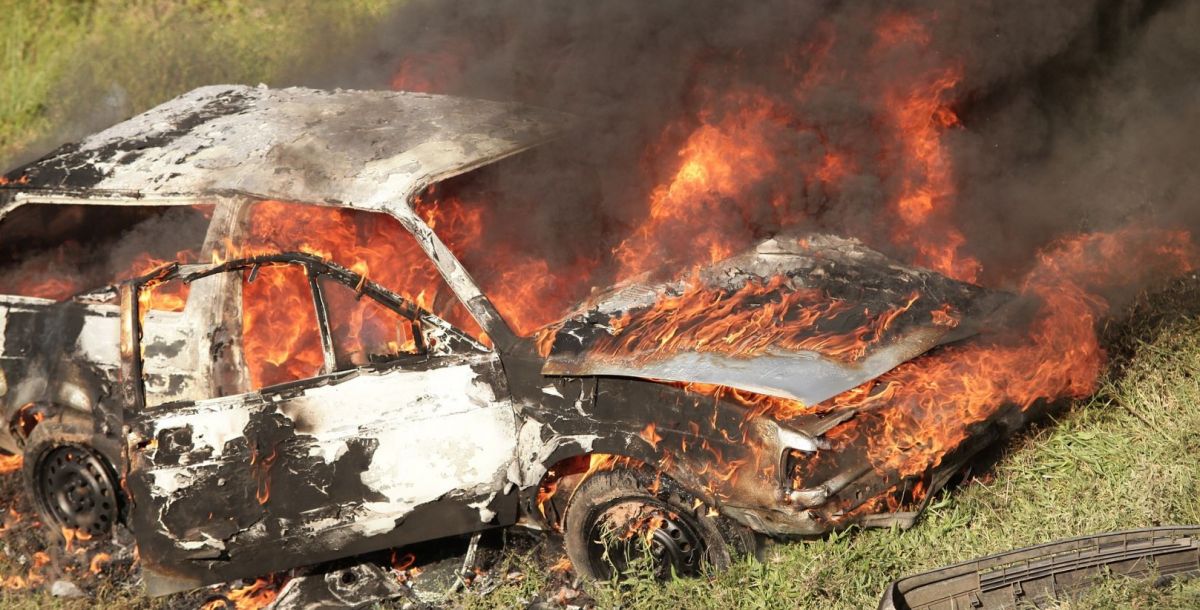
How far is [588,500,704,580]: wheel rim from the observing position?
5.05m

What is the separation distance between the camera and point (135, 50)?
12945 millimetres

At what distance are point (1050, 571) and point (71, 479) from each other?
197 inches

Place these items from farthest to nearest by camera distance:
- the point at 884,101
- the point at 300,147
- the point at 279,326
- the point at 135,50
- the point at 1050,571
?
the point at 135,50 < the point at 884,101 < the point at 300,147 < the point at 279,326 < the point at 1050,571

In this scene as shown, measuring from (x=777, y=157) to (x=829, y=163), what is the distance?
0.36 metres

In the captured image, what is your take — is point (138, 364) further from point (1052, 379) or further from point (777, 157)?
point (1052, 379)

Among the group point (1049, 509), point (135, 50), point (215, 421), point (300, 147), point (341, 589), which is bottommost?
point (1049, 509)

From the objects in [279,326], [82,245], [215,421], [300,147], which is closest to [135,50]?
[82,245]

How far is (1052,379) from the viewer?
528cm

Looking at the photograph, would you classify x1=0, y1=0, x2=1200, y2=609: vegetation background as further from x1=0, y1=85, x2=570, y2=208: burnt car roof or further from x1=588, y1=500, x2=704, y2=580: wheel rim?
x1=0, y1=85, x2=570, y2=208: burnt car roof


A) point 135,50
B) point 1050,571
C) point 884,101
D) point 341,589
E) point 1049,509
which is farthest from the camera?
point 135,50

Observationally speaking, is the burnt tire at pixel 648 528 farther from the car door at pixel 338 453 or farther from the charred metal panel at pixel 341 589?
the charred metal panel at pixel 341 589

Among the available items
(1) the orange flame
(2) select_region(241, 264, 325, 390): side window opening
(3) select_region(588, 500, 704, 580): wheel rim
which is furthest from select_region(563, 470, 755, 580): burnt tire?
(1) the orange flame

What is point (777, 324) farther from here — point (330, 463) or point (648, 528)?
point (330, 463)

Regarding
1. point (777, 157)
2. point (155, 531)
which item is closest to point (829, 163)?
point (777, 157)
